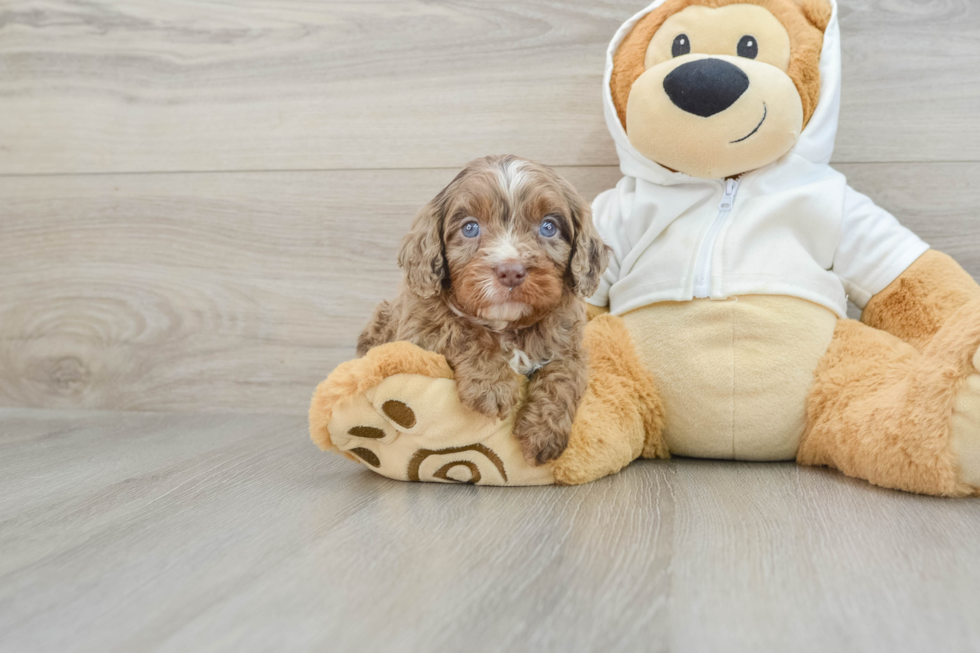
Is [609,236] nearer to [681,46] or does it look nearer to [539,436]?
[681,46]

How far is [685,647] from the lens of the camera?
67cm

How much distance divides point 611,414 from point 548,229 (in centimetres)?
35

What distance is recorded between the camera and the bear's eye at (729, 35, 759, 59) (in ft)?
4.45

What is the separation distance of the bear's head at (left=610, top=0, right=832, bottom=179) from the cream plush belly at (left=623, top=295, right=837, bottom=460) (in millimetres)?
268

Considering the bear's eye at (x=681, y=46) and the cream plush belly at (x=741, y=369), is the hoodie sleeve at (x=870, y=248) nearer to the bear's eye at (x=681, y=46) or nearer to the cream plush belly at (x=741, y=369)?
the cream plush belly at (x=741, y=369)

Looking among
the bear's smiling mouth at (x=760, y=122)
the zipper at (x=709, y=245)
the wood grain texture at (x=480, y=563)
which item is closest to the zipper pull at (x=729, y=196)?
the zipper at (x=709, y=245)

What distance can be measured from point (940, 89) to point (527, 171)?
40.6 inches

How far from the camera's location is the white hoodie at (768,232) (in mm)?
1349

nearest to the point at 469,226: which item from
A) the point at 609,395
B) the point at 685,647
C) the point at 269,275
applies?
the point at 609,395

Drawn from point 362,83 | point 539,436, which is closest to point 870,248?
point 539,436

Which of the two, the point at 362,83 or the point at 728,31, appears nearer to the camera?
the point at 728,31

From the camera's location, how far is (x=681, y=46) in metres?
1.38

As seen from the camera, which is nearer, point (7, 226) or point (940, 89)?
point (940, 89)

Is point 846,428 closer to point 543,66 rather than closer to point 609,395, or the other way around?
point 609,395
